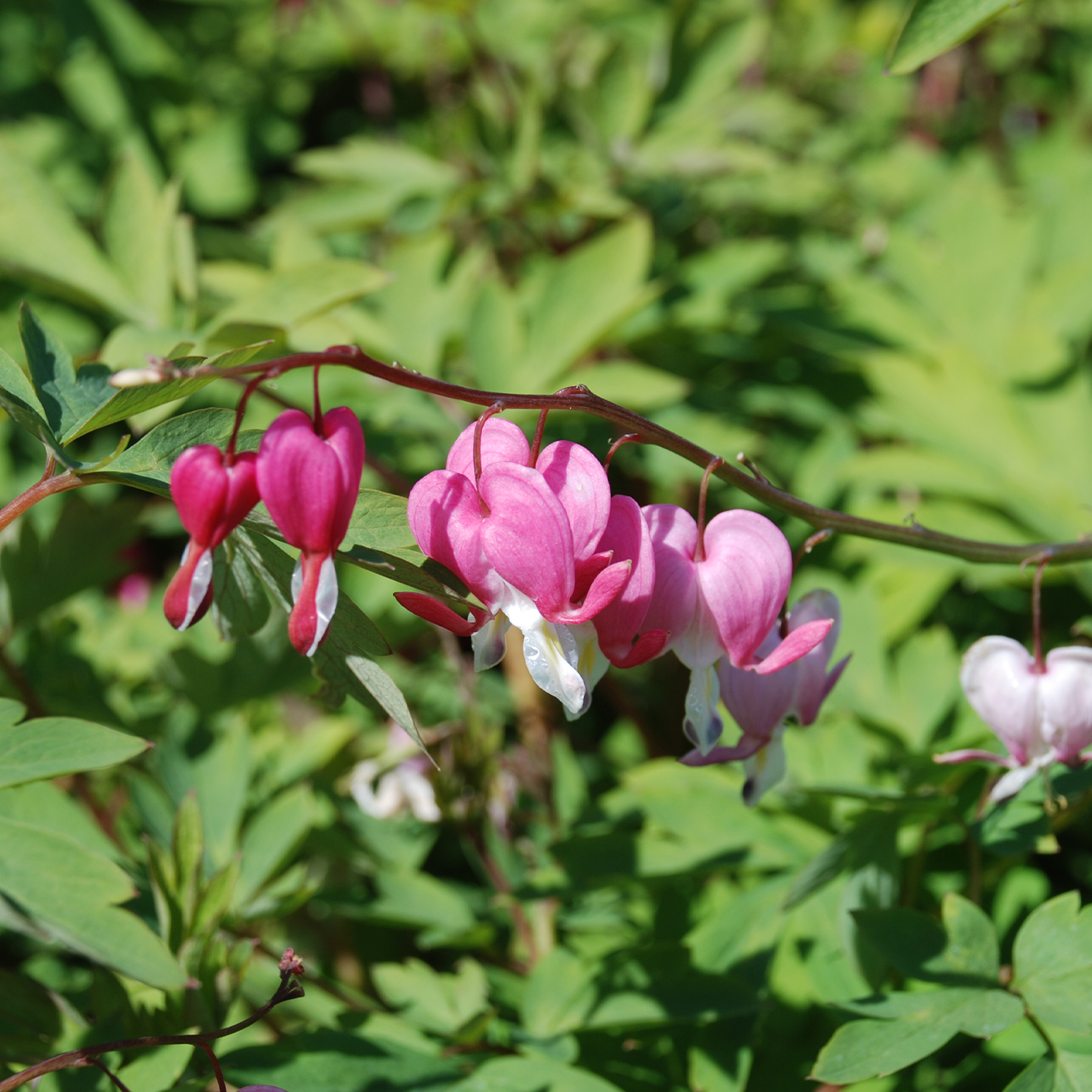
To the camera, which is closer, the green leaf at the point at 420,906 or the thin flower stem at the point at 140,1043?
the thin flower stem at the point at 140,1043

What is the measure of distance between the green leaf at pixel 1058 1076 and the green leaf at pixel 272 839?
849 mm

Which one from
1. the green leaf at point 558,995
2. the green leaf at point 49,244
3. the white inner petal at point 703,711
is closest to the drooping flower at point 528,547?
the white inner petal at point 703,711

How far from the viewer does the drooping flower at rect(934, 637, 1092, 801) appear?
964 millimetres

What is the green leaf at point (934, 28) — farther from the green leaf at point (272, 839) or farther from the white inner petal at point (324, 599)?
the green leaf at point (272, 839)

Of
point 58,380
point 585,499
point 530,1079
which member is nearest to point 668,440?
point 585,499

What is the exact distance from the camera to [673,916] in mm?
1306

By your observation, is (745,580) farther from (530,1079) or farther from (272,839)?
(272,839)

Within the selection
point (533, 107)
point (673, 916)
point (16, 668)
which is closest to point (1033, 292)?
point (533, 107)

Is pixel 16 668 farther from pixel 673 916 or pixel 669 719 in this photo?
pixel 669 719

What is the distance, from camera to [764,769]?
1.03 meters

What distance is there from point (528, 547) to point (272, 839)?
2.39 ft

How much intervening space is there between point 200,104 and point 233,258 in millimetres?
824

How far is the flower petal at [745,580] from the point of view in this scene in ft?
2.89

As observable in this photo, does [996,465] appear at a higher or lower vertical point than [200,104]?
lower
